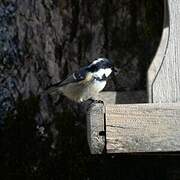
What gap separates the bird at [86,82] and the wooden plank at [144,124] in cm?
66

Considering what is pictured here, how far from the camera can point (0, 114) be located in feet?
11.0

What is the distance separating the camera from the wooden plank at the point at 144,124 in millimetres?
2045

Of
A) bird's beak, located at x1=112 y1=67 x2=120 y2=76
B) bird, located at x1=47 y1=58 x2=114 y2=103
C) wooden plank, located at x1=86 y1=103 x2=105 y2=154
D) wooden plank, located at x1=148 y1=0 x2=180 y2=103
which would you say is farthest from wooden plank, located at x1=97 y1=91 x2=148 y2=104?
wooden plank, located at x1=86 y1=103 x2=105 y2=154

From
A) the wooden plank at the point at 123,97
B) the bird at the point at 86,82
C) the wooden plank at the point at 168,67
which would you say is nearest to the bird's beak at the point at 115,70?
the bird at the point at 86,82

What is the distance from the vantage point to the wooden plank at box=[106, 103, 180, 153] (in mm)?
2045

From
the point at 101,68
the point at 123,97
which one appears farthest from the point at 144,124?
the point at 101,68

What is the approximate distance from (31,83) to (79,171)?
1.51 ft

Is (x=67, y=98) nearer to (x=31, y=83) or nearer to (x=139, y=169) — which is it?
(x=31, y=83)

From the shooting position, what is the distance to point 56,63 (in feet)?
10.4

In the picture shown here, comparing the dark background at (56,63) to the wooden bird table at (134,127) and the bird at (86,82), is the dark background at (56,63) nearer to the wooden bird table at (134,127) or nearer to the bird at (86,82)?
the bird at (86,82)

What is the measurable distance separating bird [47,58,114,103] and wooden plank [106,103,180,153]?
25.8 inches

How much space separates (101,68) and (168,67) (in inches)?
21.8

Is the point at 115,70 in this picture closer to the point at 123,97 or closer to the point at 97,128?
the point at 123,97

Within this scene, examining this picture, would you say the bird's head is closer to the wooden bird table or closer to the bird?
the bird
